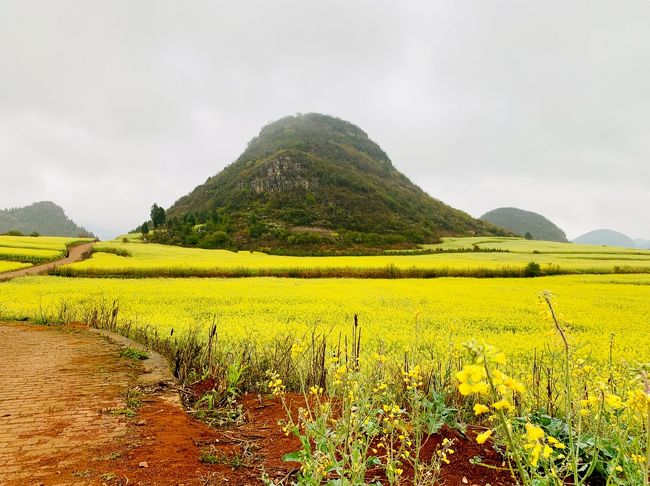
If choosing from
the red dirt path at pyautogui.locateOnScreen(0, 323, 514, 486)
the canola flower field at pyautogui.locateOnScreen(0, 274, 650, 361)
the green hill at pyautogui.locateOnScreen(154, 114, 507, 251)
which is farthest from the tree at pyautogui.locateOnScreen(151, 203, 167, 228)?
the red dirt path at pyautogui.locateOnScreen(0, 323, 514, 486)

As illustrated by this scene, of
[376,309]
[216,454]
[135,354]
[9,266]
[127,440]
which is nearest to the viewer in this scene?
[216,454]

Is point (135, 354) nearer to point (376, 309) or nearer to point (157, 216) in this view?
point (376, 309)

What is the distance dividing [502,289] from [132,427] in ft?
72.7

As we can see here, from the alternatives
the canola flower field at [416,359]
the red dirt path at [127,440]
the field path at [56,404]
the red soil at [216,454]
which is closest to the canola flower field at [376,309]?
the canola flower field at [416,359]

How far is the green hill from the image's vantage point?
267 ft

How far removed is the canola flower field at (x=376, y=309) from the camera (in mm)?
11172

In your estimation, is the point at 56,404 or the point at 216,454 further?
the point at 56,404

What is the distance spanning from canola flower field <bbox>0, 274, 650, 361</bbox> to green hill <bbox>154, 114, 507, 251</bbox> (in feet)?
163

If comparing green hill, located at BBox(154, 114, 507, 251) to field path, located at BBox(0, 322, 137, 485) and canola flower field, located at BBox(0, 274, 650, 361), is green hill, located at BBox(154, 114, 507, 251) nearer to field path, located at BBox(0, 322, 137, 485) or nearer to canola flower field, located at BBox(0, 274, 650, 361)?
canola flower field, located at BBox(0, 274, 650, 361)

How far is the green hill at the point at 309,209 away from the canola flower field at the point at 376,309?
4960 cm

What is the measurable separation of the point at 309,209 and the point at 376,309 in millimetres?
88476

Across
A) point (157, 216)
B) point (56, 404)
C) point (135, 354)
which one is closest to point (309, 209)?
point (157, 216)

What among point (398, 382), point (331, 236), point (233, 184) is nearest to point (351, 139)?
point (233, 184)

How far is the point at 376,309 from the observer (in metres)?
15.6
